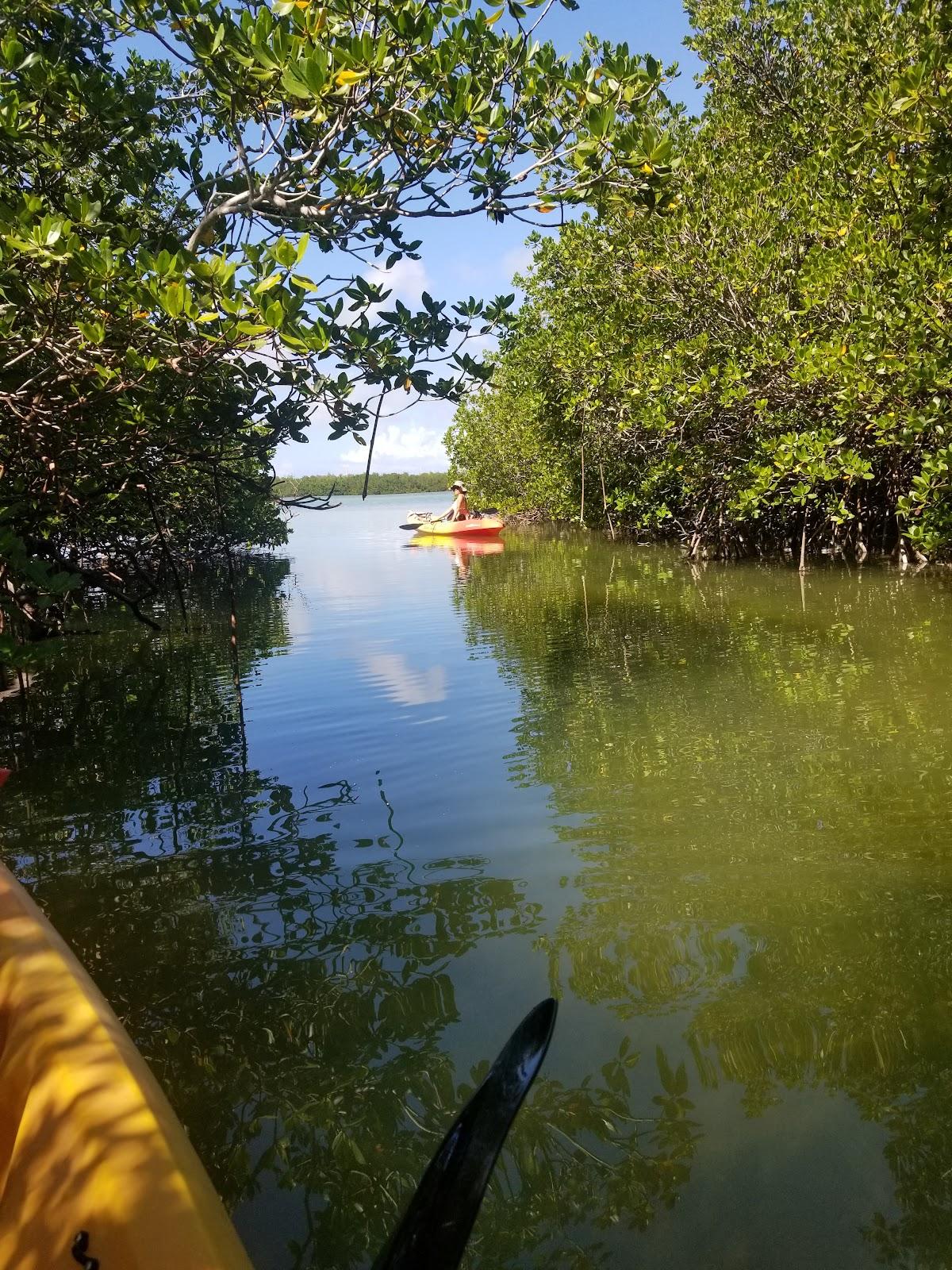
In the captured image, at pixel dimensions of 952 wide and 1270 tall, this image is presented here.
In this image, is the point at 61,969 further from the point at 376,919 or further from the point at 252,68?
the point at 252,68

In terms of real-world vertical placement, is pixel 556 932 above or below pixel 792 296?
below

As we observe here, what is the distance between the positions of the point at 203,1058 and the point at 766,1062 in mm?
1541

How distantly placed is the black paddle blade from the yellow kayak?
235 mm

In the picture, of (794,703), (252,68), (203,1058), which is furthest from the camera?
(794,703)

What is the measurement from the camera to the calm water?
201 cm

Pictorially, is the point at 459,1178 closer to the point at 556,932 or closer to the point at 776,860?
the point at 556,932

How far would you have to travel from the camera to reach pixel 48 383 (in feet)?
15.6

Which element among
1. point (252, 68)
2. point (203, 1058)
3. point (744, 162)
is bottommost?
point (203, 1058)

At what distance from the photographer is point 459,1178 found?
51.1 inches

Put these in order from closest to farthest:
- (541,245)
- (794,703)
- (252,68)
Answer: (252,68)
(794,703)
(541,245)

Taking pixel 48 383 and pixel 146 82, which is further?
pixel 146 82

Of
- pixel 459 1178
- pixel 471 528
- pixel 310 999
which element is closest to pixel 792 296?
pixel 310 999

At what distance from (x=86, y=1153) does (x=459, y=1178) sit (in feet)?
1.98

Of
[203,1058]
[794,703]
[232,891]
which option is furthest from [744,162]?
[203,1058]
